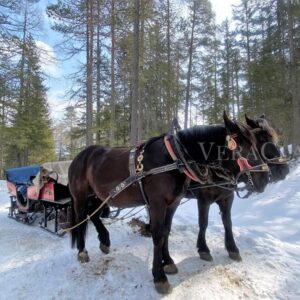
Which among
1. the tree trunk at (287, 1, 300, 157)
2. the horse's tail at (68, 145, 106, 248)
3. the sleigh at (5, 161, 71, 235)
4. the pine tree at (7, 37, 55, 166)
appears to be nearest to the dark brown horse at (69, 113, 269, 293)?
the horse's tail at (68, 145, 106, 248)

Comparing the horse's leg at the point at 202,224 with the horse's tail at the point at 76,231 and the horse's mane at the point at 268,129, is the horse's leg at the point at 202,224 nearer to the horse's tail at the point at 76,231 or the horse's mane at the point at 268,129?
the horse's mane at the point at 268,129

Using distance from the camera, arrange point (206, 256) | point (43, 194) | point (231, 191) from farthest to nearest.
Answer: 1. point (43, 194)
2. point (231, 191)
3. point (206, 256)

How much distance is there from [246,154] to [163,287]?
1686mm

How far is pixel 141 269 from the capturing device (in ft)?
12.8

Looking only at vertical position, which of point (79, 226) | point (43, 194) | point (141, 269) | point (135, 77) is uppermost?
point (135, 77)

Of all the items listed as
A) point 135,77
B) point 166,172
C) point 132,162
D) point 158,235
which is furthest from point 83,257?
point 135,77

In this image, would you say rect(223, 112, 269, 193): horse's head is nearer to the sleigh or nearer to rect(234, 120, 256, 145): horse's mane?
rect(234, 120, 256, 145): horse's mane

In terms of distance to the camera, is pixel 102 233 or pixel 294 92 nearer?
pixel 102 233

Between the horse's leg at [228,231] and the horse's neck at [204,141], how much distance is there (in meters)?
1.21

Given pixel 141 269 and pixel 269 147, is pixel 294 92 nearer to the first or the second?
pixel 269 147

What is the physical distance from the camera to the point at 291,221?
7664 millimetres

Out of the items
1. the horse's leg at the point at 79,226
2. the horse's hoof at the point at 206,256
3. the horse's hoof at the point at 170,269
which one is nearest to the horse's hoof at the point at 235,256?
the horse's hoof at the point at 206,256

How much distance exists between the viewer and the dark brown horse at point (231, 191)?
3627 millimetres

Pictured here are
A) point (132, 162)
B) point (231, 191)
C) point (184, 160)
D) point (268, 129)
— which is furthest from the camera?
point (231, 191)
